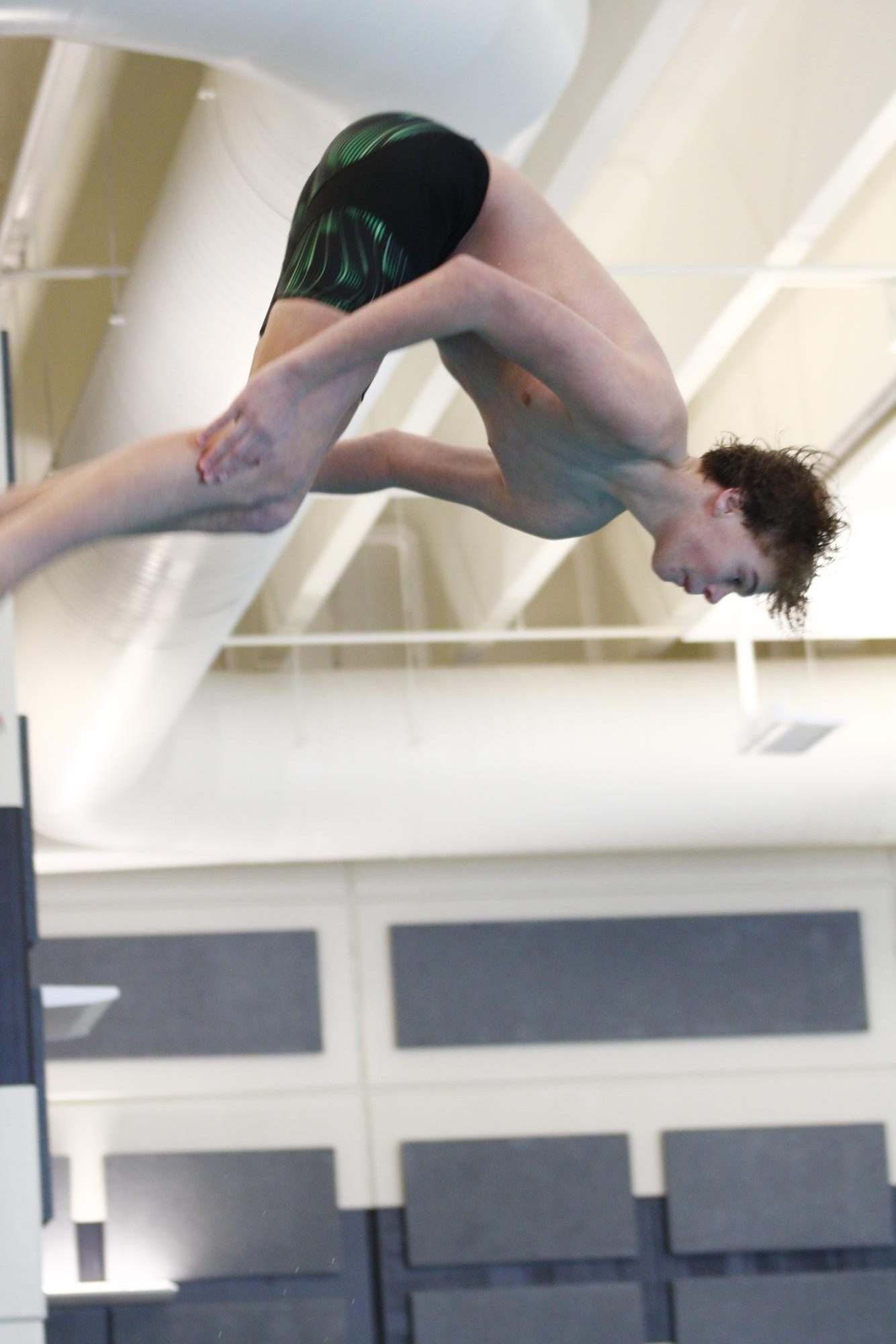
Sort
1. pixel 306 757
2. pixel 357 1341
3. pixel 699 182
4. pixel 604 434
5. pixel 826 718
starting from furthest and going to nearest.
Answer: pixel 357 1341 < pixel 306 757 < pixel 826 718 < pixel 699 182 < pixel 604 434

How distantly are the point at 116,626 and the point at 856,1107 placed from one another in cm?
485

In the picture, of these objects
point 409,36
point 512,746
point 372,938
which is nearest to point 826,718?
point 512,746

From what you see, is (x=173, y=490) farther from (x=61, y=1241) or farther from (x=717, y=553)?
(x=61, y=1241)

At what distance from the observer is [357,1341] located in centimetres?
786

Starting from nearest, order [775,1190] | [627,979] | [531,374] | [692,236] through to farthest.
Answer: [531,374]
[692,236]
[775,1190]
[627,979]

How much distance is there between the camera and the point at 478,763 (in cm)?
696

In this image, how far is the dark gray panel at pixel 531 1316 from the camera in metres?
7.82

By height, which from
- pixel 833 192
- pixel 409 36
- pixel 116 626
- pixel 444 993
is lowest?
pixel 444 993

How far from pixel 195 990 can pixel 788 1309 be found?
3205mm

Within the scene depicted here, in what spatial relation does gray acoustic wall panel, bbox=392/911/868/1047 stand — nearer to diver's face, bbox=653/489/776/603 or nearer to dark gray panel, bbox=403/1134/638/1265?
dark gray panel, bbox=403/1134/638/1265

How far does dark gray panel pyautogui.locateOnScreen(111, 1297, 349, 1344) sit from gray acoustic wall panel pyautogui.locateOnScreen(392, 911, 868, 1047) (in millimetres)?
1311

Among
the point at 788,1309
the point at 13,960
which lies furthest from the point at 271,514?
the point at 788,1309

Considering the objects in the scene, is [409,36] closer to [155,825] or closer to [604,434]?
[604,434]

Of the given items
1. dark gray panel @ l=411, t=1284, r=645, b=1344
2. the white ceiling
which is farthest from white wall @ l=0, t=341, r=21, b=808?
dark gray panel @ l=411, t=1284, r=645, b=1344
